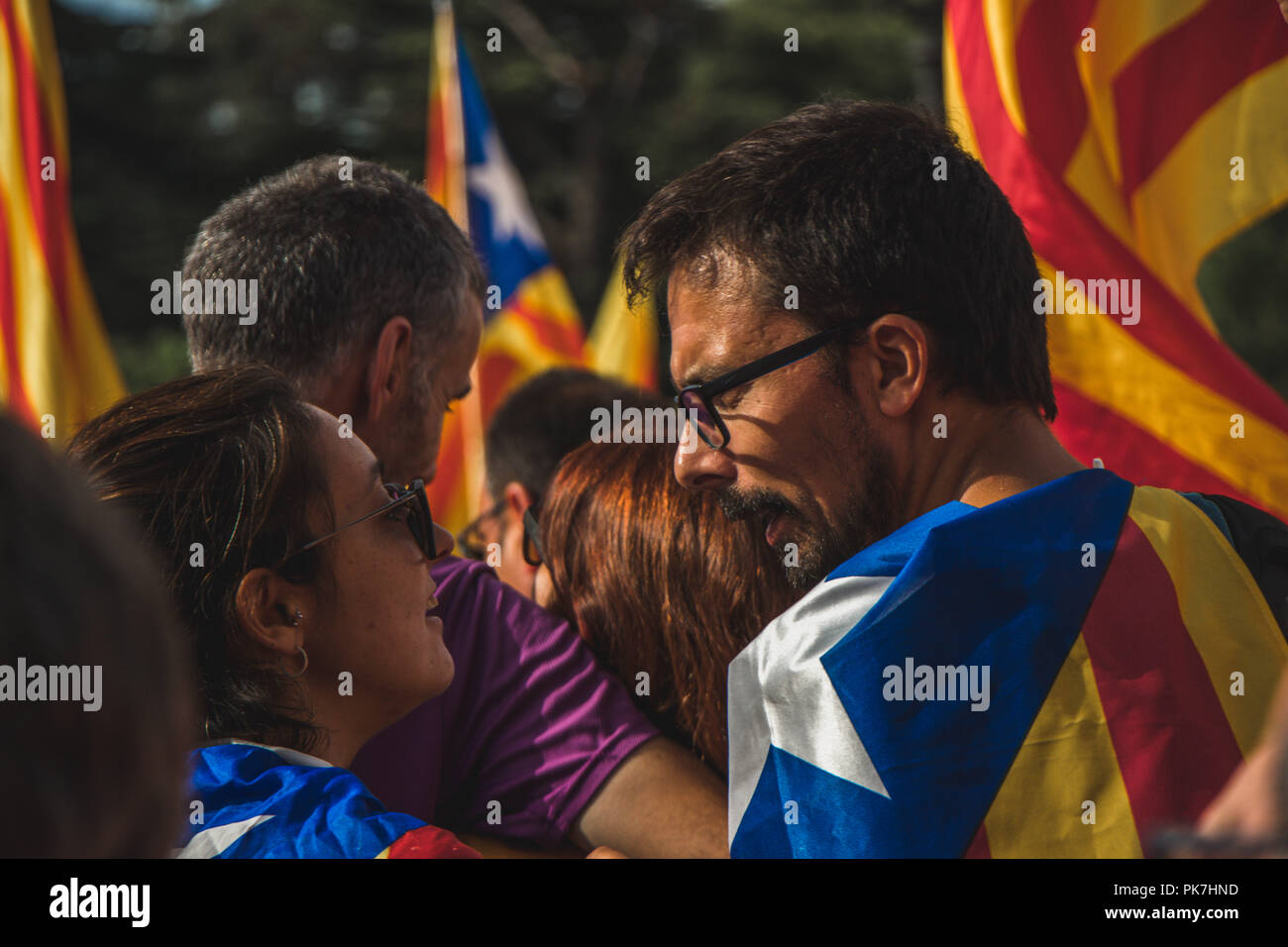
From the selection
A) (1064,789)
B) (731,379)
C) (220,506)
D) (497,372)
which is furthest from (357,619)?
(497,372)

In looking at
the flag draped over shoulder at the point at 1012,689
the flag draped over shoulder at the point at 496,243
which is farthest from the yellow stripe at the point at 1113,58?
the flag draped over shoulder at the point at 496,243

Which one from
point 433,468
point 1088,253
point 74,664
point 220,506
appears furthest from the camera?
point 1088,253

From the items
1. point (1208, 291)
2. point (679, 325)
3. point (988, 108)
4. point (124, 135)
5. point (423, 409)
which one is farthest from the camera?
point (124, 135)

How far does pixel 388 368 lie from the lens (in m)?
2.53

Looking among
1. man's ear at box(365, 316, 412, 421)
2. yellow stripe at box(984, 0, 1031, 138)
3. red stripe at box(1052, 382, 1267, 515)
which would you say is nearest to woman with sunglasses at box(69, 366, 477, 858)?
man's ear at box(365, 316, 412, 421)

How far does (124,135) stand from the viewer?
2141 centimetres

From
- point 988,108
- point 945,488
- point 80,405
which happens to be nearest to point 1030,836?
point 945,488

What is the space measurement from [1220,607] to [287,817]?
1.16 m

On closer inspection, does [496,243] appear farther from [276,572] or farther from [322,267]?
[276,572]

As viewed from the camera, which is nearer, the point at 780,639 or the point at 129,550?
the point at 129,550

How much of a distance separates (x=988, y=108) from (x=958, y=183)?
4.56 feet

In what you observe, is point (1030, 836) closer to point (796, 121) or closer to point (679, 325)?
point (679, 325)

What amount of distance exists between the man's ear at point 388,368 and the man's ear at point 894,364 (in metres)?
1.01

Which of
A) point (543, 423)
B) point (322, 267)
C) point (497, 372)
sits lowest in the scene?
point (543, 423)
